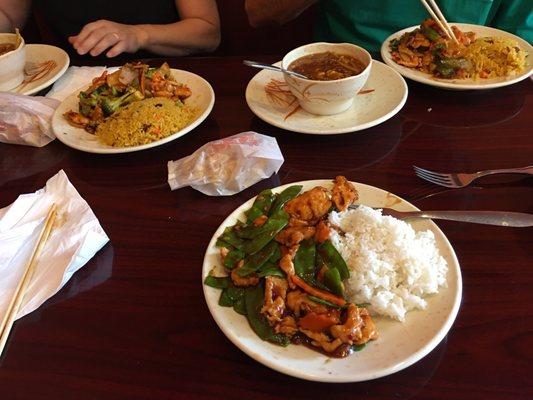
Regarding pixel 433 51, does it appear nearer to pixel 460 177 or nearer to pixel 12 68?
pixel 460 177

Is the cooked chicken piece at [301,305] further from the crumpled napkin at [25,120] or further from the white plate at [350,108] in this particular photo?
the crumpled napkin at [25,120]

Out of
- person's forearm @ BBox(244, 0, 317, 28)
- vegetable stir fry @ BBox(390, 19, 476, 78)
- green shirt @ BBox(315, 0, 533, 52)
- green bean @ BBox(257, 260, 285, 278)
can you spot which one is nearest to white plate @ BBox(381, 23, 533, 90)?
vegetable stir fry @ BBox(390, 19, 476, 78)

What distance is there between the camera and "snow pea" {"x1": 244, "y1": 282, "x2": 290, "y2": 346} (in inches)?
36.2

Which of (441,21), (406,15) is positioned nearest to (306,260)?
(441,21)

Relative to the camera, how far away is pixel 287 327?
93cm

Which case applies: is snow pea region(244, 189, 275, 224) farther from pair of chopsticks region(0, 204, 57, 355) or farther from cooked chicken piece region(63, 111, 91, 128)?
cooked chicken piece region(63, 111, 91, 128)

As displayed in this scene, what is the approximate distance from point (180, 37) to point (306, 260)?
1743mm

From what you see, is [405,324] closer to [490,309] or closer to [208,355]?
[490,309]

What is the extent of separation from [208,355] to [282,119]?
881 mm

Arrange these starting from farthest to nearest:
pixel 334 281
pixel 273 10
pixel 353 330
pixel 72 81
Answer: pixel 273 10 < pixel 72 81 < pixel 334 281 < pixel 353 330

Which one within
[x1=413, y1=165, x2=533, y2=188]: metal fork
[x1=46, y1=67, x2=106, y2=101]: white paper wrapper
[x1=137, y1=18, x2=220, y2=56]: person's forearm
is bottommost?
[x1=137, y1=18, x2=220, y2=56]: person's forearm

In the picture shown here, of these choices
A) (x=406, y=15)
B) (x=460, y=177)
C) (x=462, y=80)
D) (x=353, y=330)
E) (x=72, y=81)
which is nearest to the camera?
(x=353, y=330)

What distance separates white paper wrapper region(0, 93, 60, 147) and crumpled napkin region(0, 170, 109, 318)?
380 mm

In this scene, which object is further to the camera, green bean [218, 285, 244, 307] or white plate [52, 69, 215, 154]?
white plate [52, 69, 215, 154]
